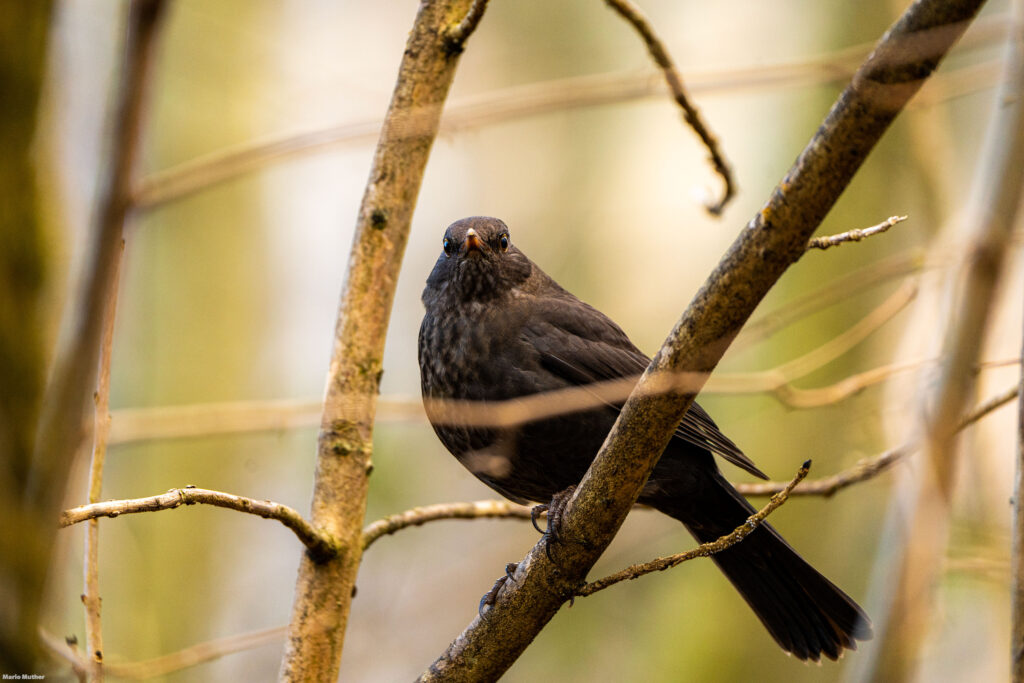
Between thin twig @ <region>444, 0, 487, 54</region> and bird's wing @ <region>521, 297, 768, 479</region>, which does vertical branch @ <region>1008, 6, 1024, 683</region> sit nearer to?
bird's wing @ <region>521, 297, 768, 479</region>

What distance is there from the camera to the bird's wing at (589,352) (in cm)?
332

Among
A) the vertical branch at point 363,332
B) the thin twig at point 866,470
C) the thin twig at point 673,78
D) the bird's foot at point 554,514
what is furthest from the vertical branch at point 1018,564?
the vertical branch at point 363,332

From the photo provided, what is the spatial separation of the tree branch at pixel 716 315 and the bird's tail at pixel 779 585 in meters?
1.09

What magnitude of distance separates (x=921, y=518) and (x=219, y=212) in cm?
822

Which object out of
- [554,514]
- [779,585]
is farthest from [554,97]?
[779,585]

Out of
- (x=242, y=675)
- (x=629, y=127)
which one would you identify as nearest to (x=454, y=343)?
(x=242, y=675)

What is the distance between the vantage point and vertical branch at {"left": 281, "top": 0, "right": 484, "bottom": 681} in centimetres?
272

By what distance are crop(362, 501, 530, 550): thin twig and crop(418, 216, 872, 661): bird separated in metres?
0.11

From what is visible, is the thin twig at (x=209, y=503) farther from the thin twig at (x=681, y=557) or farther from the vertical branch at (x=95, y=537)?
the thin twig at (x=681, y=557)

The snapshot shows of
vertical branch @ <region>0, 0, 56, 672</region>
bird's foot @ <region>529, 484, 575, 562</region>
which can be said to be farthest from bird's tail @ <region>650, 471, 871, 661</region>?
vertical branch @ <region>0, 0, 56, 672</region>

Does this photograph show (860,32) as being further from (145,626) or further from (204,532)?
(145,626)

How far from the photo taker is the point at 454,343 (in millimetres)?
3461

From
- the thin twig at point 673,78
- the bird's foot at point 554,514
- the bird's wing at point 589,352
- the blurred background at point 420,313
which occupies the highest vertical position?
the blurred background at point 420,313

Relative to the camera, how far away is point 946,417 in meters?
1.77
